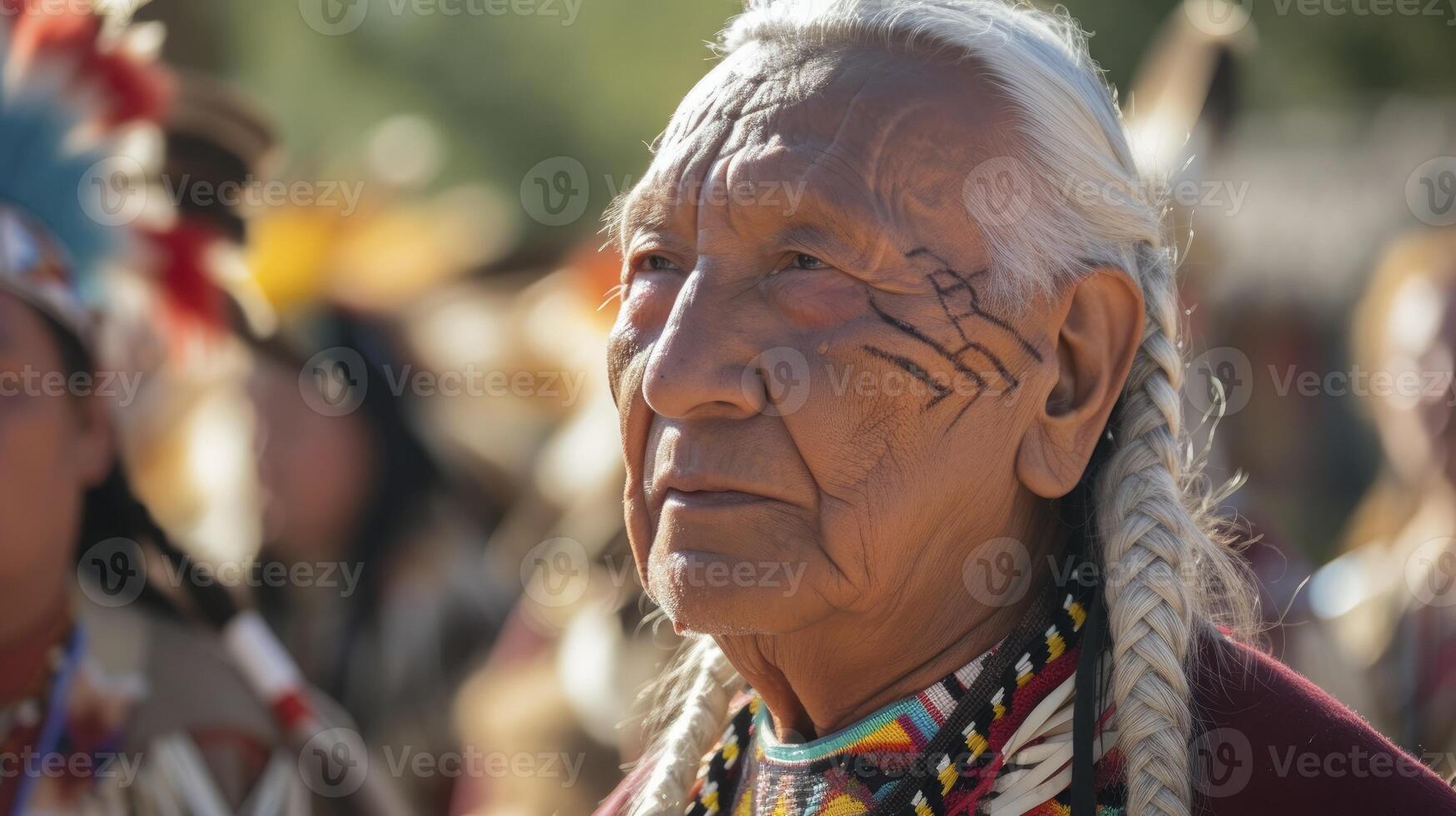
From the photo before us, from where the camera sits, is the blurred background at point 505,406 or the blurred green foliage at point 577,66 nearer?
the blurred background at point 505,406

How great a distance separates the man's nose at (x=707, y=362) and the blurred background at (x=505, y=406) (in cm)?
114

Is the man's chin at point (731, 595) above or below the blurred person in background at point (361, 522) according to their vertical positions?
above

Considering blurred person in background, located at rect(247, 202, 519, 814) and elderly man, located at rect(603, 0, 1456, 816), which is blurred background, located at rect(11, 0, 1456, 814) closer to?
blurred person in background, located at rect(247, 202, 519, 814)

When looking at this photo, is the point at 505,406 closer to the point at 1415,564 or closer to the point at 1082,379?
the point at 1415,564

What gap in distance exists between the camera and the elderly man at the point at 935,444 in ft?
5.82

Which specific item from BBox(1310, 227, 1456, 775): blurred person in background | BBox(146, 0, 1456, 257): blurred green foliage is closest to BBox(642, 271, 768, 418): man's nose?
BBox(1310, 227, 1456, 775): blurred person in background

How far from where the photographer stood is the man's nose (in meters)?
1.76

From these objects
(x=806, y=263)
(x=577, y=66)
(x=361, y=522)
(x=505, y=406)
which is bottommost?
(x=361, y=522)

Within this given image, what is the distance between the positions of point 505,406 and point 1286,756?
16.0 feet

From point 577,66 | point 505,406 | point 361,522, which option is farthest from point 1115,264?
point 577,66

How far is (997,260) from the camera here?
6.00 ft

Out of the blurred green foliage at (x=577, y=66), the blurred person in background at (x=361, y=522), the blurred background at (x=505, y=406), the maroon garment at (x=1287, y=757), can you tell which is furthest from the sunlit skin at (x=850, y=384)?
the blurred green foliage at (x=577, y=66)

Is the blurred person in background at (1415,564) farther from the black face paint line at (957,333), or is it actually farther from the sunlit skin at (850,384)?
the black face paint line at (957,333)

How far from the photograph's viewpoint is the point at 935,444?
1821 millimetres
